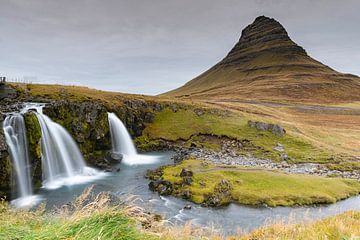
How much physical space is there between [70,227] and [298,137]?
206ft

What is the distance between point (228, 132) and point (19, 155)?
4123 cm

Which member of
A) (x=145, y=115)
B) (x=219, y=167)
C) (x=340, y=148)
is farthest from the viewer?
(x=145, y=115)

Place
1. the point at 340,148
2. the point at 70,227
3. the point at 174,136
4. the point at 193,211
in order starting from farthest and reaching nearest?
the point at 174,136 < the point at 340,148 < the point at 193,211 < the point at 70,227

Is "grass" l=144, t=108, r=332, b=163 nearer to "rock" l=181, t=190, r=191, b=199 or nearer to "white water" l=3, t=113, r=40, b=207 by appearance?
"rock" l=181, t=190, r=191, b=199

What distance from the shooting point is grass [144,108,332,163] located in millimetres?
55969

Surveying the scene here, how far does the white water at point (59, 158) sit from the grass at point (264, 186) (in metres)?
12.0

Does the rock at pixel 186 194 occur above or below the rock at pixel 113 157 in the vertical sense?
below

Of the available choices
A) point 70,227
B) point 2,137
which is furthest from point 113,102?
point 70,227

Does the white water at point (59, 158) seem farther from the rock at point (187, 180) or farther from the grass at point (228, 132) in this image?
the grass at point (228, 132)

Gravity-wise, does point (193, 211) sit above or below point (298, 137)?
below

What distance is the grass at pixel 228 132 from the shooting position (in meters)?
56.0

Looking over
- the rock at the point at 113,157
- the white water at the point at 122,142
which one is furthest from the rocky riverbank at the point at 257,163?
the rock at the point at 113,157

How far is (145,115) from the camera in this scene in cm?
7338

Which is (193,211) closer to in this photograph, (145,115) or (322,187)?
(322,187)
